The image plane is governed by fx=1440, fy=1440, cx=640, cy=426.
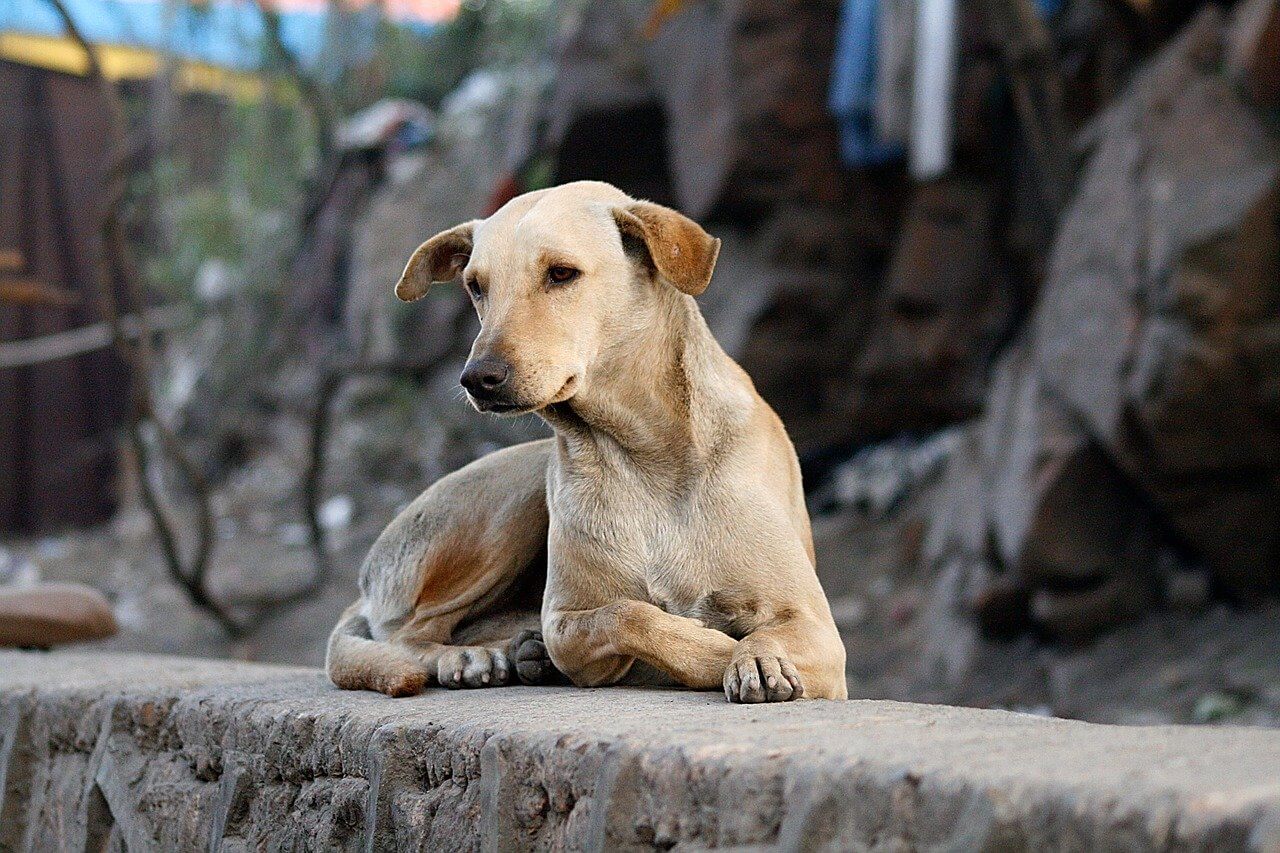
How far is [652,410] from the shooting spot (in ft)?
10.5

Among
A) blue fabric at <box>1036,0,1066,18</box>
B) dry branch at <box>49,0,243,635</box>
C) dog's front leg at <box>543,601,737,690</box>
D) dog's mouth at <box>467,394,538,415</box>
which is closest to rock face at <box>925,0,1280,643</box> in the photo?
blue fabric at <box>1036,0,1066,18</box>

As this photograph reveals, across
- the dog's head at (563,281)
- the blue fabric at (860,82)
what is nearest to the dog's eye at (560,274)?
the dog's head at (563,281)

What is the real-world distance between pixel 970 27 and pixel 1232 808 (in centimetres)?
890

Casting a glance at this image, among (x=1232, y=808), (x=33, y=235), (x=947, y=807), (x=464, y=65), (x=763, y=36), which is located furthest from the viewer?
(x=464, y=65)

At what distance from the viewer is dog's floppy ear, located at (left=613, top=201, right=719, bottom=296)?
3.13m

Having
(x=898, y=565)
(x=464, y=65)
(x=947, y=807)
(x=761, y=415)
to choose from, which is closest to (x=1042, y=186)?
(x=898, y=565)

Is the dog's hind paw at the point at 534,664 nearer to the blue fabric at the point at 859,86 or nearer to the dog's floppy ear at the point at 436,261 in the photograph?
the dog's floppy ear at the point at 436,261

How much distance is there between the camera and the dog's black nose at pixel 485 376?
288cm

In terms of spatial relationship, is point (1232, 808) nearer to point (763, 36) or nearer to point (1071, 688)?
point (1071, 688)

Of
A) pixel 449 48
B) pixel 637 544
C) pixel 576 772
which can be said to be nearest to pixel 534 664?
pixel 637 544

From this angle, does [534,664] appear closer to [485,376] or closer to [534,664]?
[534,664]

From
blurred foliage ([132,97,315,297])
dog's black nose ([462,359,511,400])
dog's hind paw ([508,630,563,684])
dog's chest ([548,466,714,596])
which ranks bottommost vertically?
blurred foliage ([132,97,315,297])

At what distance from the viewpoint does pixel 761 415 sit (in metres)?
3.38

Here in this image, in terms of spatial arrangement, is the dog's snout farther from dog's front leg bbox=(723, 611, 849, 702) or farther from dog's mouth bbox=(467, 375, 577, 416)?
dog's front leg bbox=(723, 611, 849, 702)
